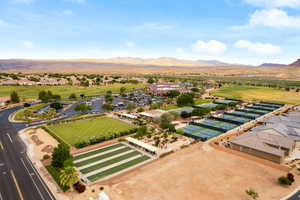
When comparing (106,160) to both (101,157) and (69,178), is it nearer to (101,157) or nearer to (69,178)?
(101,157)

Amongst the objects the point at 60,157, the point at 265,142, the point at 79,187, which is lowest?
the point at 79,187

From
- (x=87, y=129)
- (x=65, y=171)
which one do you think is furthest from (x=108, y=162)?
(x=87, y=129)

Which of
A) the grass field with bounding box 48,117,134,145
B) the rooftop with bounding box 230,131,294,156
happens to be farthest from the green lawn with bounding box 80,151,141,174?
the rooftop with bounding box 230,131,294,156

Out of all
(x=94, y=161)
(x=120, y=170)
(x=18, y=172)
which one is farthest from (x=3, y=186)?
(x=120, y=170)

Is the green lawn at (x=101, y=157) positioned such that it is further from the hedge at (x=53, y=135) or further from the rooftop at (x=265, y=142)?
the rooftop at (x=265, y=142)

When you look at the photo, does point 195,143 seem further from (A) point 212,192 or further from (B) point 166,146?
(A) point 212,192

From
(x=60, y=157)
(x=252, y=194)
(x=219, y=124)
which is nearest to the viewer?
(x=252, y=194)
